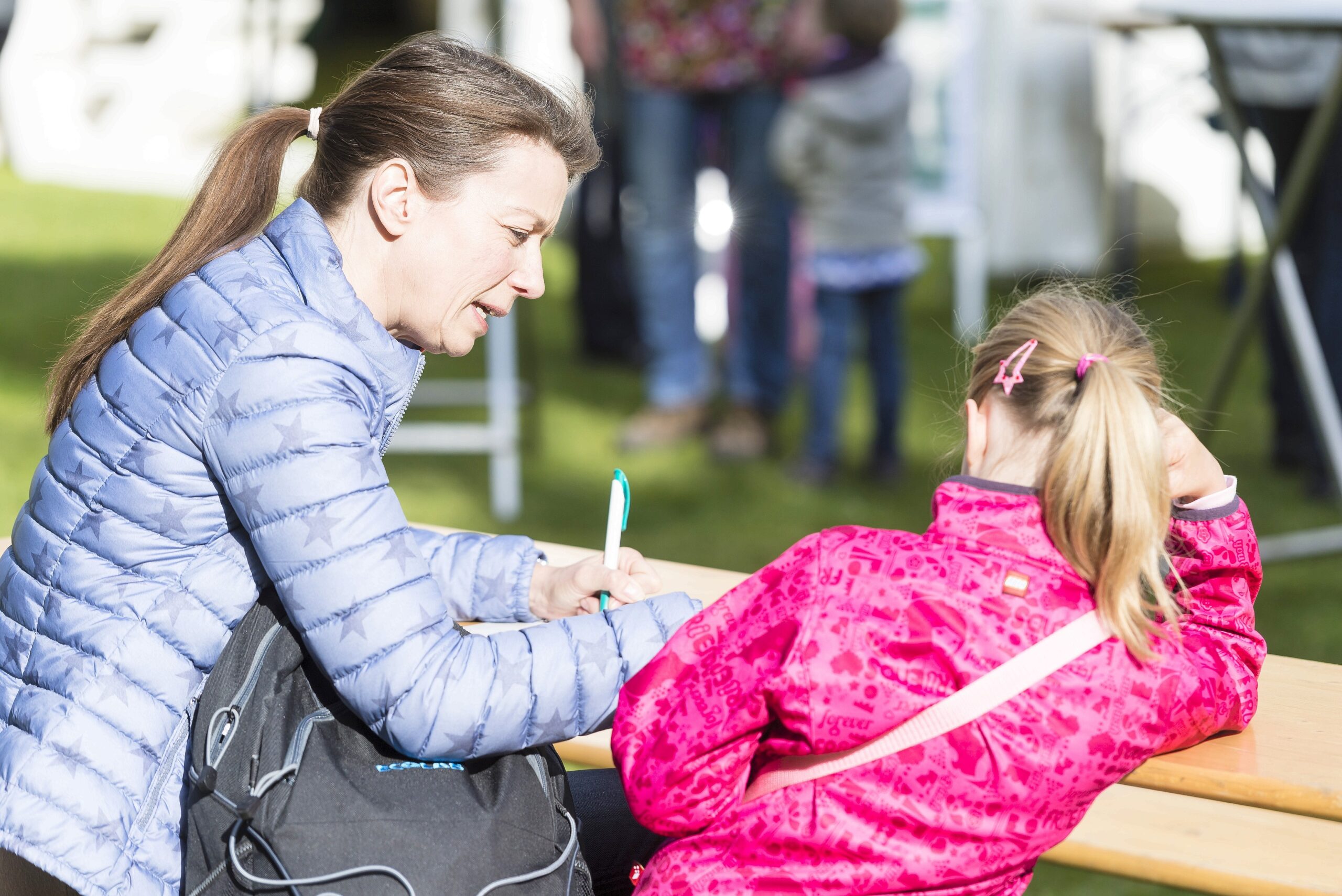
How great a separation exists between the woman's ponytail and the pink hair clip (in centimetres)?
85

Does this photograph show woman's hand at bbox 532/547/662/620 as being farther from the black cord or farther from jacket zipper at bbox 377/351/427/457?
the black cord

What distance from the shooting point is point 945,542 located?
51.1 inches

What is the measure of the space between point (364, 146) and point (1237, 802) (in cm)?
115

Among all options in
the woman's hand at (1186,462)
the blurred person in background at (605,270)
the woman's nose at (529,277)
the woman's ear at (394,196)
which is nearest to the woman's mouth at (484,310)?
the woman's nose at (529,277)

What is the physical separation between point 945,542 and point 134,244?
7.53 m

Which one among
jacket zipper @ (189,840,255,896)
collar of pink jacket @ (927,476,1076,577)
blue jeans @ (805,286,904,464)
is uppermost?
collar of pink jacket @ (927,476,1076,577)

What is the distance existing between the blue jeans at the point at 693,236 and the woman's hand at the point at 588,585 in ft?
10.6

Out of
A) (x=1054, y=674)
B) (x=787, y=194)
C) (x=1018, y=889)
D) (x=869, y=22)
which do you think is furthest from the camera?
(x=787, y=194)

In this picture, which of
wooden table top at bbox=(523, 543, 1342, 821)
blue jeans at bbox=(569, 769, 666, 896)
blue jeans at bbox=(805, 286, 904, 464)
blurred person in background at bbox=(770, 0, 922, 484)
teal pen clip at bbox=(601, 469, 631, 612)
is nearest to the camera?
wooden table top at bbox=(523, 543, 1342, 821)

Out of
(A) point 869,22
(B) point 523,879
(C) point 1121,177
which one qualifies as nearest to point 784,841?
(B) point 523,879

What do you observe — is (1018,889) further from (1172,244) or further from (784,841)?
(1172,244)

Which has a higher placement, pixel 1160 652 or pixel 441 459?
pixel 1160 652

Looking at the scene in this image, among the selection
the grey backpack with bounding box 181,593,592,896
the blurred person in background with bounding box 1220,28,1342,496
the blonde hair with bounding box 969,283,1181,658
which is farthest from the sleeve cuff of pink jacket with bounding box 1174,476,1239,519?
the blurred person in background with bounding box 1220,28,1342,496

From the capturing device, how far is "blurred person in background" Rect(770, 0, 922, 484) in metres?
4.64
